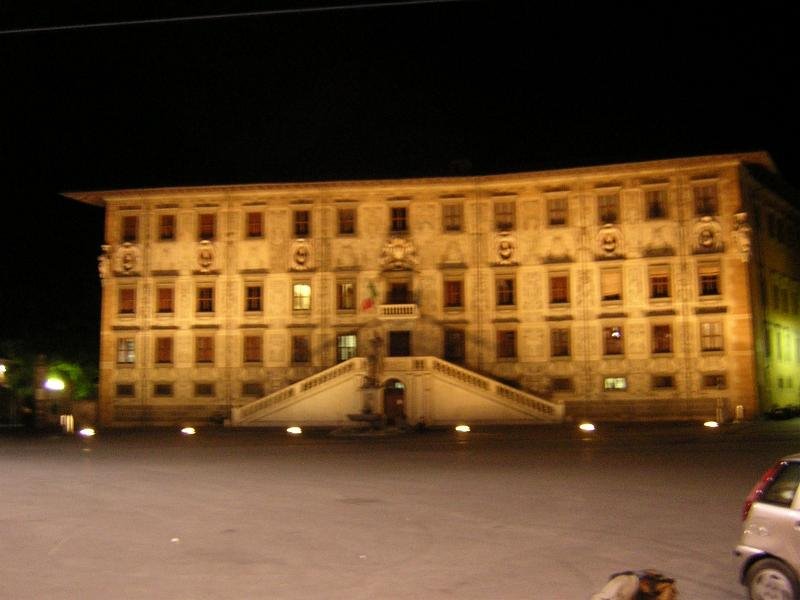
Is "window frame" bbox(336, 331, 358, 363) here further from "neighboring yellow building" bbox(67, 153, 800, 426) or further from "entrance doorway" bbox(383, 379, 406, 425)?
"entrance doorway" bbox(383, 379, 406, 425)

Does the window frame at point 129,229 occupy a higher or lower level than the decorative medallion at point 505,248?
higher

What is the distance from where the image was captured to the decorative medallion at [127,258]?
5347 centimetres

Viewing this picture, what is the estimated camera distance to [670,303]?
48.2 meters

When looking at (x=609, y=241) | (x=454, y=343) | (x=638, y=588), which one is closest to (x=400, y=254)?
(x=454, y=343)

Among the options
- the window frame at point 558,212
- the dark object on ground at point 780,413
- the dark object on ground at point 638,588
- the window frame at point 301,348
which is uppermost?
the window frame at point 558,212

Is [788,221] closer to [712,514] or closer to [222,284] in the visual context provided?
[222,284]

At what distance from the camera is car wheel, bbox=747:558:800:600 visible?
8.08 meters

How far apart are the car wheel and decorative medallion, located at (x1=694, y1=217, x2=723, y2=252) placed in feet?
136

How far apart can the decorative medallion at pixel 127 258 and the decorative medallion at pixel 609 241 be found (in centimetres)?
2597

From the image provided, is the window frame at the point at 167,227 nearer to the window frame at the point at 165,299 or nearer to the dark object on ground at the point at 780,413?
the window frame at the point at 165,299

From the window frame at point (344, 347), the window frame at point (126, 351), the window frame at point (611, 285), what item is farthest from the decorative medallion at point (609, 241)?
the window frame at point (126, 351)

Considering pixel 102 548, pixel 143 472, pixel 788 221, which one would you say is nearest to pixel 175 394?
pixel 143 472

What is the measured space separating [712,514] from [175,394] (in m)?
41.8

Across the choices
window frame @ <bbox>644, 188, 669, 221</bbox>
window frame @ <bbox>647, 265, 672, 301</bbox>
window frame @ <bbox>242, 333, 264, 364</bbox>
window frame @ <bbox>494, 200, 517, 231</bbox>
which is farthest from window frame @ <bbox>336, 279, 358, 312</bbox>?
→ window frame @ <bbox>644, 188, 669, 221</bbox>
